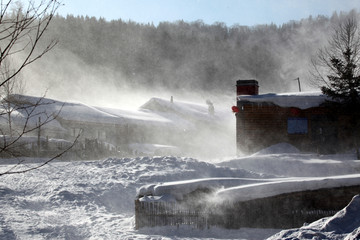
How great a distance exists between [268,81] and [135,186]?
72821 millimetres

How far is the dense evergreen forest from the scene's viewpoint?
81.9 m

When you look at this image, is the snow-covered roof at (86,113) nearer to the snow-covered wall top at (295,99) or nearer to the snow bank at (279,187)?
the snow-covered wall top at (295,99)

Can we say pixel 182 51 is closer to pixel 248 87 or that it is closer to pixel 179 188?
pixel 248 87

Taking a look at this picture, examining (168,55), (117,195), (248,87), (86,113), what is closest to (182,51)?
(168,55)

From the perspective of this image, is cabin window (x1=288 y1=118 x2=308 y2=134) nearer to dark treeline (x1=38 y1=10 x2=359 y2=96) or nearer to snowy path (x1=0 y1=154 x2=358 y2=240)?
snowy path (x1=0 y1=154 x2=358 y2=240)

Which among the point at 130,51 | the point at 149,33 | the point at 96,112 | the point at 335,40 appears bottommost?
the point at 96,112

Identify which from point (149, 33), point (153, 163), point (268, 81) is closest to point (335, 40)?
point (153, 163)

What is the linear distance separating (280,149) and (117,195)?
10.5m

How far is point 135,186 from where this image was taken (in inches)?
536

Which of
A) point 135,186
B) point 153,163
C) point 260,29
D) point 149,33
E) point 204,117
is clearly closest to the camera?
point 135,186

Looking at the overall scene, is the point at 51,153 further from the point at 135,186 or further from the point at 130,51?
the point at 130,51

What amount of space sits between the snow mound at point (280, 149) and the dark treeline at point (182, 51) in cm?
5915

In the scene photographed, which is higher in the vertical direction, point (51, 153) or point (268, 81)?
point (268, 81)

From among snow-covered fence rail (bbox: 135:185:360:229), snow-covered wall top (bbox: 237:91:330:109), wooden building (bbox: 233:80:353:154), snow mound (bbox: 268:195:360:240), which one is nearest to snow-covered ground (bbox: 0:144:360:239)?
snow mound (bbox: 268:195:360:240)
